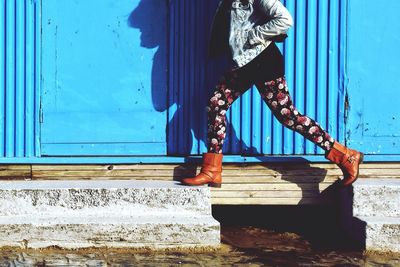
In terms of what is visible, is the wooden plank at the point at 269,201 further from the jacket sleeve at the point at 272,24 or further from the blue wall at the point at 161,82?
the jacket sleeve at the point at 272,24

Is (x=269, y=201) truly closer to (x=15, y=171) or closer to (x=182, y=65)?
(x=182, y=65)

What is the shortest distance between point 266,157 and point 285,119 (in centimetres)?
48

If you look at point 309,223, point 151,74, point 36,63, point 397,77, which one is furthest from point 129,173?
point 397,77

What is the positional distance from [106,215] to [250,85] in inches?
60.7

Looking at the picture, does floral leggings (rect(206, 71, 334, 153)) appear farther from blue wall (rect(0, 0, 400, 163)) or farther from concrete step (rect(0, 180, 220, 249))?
concrete step (rect(0, 180, 220, 249))

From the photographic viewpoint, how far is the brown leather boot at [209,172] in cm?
529

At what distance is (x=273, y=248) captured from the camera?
5133 millimetres

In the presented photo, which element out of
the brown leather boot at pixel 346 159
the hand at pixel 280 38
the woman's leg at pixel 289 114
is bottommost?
the brown leather boot at pixel 346 159

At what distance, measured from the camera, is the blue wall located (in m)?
5.63

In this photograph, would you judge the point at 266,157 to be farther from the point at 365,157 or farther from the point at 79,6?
the point at 79,6

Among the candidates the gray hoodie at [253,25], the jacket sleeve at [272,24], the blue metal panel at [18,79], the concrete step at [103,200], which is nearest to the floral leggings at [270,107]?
the gray hoodie at [253,25]

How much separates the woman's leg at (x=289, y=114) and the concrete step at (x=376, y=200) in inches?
17.3

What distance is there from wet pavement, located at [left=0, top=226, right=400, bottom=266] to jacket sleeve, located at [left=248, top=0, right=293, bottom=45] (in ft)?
5.29

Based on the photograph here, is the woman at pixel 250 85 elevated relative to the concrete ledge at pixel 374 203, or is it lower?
elevated
